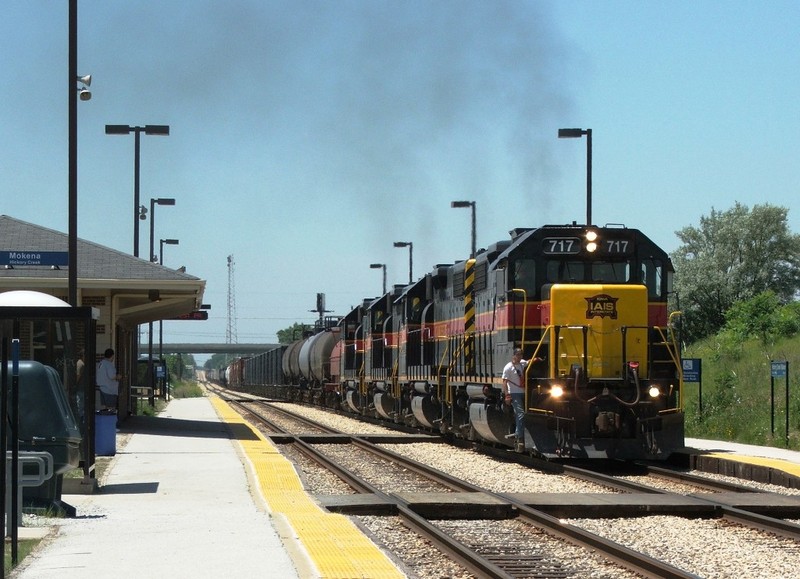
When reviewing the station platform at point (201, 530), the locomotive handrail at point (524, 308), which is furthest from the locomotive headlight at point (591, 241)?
the station platform at point (201, 530)

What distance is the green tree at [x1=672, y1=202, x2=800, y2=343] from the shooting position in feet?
213

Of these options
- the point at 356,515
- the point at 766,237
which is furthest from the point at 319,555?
the point at 766,237

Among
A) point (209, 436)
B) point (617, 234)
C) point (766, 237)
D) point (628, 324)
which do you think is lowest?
point (209, 436)

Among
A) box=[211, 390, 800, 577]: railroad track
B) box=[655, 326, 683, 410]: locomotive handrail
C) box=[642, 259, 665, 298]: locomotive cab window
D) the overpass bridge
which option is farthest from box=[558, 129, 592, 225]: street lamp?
the overpass bridge

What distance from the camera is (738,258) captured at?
229 ft

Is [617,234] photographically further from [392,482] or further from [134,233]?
[134,233]

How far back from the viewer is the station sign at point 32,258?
2375cm

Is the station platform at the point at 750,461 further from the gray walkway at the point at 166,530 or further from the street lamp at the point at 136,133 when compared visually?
the street lamp at the point at 136,133

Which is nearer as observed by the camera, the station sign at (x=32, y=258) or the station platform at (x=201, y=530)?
the station platform at (x=201, y=530)

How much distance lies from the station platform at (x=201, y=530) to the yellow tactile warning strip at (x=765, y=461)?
6.42m

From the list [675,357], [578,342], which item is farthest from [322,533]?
[675,357]

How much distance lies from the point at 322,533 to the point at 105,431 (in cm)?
763

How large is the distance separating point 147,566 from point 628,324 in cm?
1055

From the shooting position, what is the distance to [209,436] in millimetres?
24672
